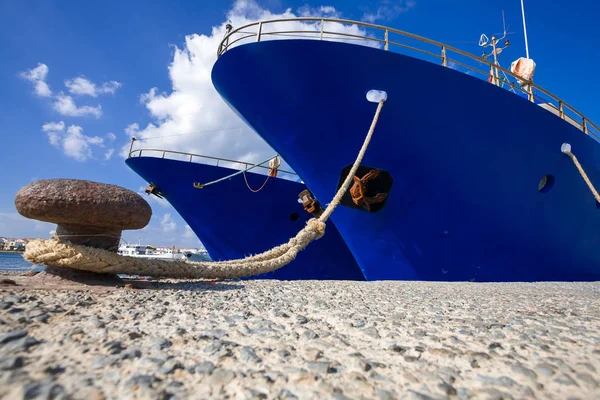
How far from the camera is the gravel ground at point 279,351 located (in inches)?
41.5

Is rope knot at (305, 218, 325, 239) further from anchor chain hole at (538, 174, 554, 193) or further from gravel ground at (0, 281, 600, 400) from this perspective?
anchor chain hole at (538, 174, 554, 193)

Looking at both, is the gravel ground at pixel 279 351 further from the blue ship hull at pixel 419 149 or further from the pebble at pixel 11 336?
the blue ship hull at pixel 419 149

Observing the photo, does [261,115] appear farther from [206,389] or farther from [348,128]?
[206,389]

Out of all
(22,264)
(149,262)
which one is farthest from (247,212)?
(22,264)

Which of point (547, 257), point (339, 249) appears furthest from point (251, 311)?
point (339, 249)

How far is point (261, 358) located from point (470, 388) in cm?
77

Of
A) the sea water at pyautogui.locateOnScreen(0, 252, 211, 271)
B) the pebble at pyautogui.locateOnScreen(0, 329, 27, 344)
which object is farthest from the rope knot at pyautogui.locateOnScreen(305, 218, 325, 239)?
the pebble at pyautogui.locateOnScreen(0, 329, 27, 344)

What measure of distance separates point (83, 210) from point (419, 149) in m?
4.87

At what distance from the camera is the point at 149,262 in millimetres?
3178

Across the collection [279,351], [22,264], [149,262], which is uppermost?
[22,264]

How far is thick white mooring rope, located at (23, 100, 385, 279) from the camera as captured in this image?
2641 millimetres

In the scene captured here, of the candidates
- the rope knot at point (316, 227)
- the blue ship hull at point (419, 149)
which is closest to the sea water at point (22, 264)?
the rope knot at point (316, 227)

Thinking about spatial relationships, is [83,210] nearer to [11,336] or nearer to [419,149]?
[11,336]

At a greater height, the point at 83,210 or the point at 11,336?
the point at 83,210
